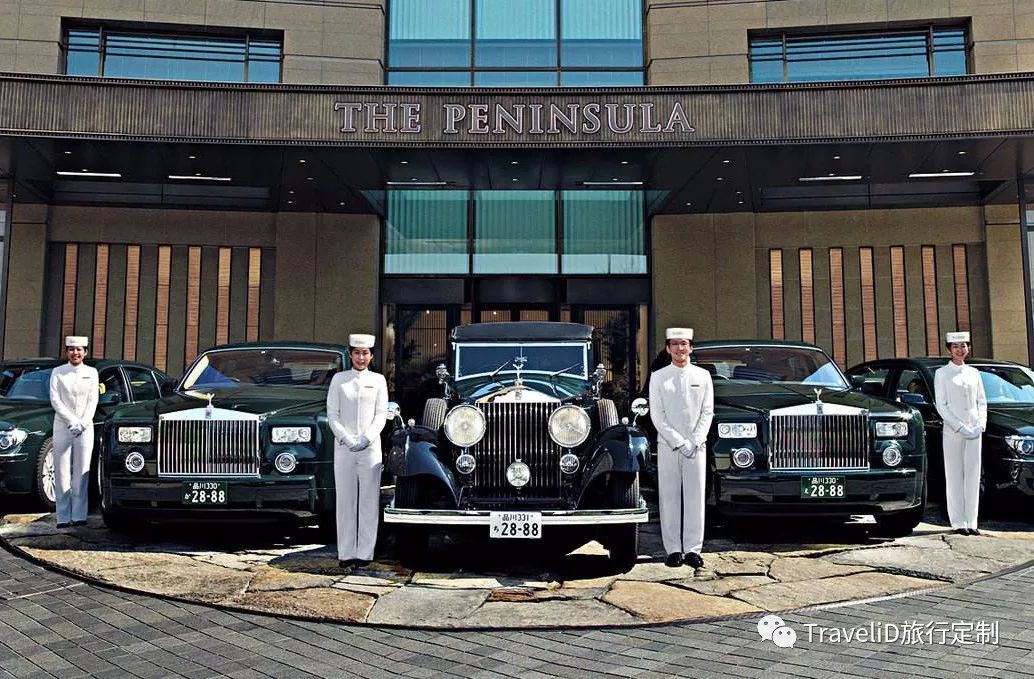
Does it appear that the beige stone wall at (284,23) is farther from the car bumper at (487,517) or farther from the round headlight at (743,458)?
the car bumper at (487,517)

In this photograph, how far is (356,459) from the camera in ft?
20.0

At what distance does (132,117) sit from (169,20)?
5.60 m

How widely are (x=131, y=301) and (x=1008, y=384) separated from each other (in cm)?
1587

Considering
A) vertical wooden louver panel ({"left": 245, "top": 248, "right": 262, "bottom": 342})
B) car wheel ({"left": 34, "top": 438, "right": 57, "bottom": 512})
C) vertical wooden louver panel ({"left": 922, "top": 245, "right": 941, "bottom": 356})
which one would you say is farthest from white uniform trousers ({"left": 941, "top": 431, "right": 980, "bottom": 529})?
vertical wooden louver panel ({"left": 245, "top": 248, "right": 262, "bottom": 342})

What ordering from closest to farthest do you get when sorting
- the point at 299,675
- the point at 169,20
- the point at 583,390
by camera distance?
the point at 299,675 → the point at 583,390 → the point at 169,20

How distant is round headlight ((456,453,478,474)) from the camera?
5816 millimetres

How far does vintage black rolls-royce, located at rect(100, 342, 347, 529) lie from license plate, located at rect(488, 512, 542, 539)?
188cm

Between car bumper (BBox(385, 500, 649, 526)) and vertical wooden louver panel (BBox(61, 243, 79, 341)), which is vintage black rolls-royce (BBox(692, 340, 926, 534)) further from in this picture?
vertical wooden louver panel (BBox(61, 243, 79, 341))

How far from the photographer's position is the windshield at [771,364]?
25.8ft

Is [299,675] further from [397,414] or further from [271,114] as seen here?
[271,114]

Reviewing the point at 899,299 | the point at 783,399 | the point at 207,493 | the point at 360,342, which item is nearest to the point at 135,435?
the point at 207,493

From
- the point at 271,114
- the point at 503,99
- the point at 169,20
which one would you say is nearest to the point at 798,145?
the point at 503,99

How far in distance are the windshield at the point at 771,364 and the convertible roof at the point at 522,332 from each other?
1.66 meters

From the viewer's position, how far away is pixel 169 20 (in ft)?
52.9
